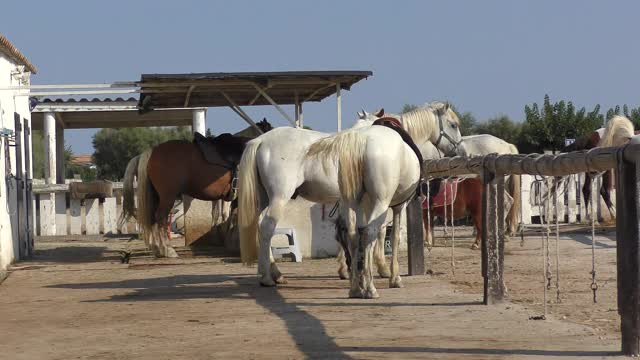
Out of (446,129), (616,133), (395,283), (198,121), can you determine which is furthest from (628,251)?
(198,121)

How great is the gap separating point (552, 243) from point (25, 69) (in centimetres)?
1009

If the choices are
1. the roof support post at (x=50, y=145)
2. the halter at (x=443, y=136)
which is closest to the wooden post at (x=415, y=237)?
the halter at (x=443, y=136)

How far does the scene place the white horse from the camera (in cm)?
1124

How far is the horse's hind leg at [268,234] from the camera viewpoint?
11.2 meters

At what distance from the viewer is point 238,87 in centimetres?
1830

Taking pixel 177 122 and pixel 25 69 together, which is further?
pixel 177 122

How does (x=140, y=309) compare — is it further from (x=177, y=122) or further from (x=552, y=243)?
(x=177, y=122)

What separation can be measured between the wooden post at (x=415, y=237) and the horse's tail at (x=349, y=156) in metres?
2.72

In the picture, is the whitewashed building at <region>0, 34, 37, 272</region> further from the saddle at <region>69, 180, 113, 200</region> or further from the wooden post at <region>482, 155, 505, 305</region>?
the wooden post at <region>482, 155, 505, 305</region>

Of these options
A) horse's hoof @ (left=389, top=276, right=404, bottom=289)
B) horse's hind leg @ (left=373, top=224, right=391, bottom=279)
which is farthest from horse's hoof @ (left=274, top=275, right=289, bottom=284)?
horse's hoof @ (left=389, top=276, right=404, bottom=289)

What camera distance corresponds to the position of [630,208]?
6.17 m

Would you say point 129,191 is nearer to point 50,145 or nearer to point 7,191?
point 7,191

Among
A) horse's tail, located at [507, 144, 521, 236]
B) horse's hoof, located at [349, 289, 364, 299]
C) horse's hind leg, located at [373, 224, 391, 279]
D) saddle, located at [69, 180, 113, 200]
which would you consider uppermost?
saddle, located at [69, 180, 113, 200]

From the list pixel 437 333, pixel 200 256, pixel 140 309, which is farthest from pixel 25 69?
pixel 437 333
